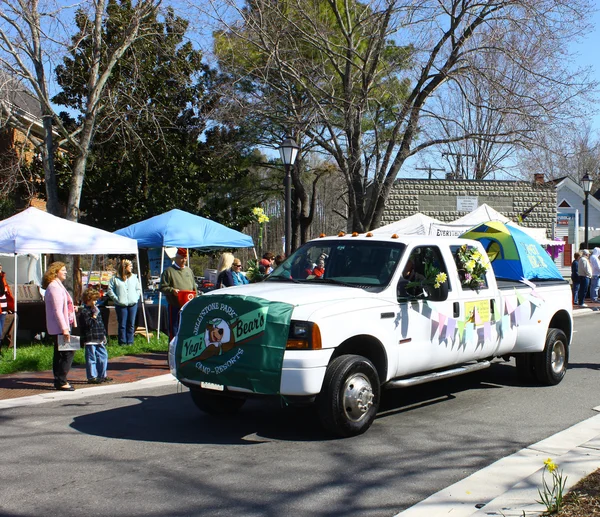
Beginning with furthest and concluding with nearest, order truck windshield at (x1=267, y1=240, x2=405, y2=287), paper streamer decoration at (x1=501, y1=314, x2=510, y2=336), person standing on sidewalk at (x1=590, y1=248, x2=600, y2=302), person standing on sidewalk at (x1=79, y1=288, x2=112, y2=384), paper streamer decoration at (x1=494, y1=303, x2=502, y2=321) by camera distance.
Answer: person standing on sidewalk at (x1=590, y1=248, x2=600, y2=302)
person standing on sidewalk at (x1=79, y1=288, x2=112, y2=384)
paper streamer decoration at (x1=501, y1=314, x2=510, y2=336)
paper streamer decoration at (x1=494, y1=303, x2=502, y2=321)
truck windshield at (x1=267, y1=240, x2=405, y2=287)

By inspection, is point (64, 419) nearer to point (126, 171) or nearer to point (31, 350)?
point (31, 350)

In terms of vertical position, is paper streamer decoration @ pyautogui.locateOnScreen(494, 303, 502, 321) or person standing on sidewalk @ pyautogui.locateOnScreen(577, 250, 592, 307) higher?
person standing on sidewalk @ pyautogui.locateOnScreen(577, 250, 592, 307)

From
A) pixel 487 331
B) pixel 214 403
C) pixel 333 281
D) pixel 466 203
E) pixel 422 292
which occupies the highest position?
pixel 466 203

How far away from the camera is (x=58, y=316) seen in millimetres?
9062

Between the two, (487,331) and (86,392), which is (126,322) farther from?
(487,331)

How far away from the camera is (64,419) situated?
7.73 m

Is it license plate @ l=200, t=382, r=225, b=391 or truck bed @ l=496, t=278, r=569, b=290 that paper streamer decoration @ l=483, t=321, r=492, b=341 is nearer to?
truck bed @ l=496, t=278, r=569, b=290

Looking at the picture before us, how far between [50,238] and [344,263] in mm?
7025

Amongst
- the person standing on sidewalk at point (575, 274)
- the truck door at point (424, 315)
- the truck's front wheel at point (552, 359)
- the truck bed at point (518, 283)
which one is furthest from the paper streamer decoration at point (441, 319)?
the person standing on sidewalk at point (575, 274)

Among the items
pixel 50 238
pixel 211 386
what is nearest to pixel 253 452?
pixel 211 386

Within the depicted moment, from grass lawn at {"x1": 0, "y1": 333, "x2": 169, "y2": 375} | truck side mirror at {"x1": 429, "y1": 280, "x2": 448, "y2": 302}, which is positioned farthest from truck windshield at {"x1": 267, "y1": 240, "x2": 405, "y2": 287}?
grass lawn at {"x1": 0, "y1": 333, "x2": 169, "y2": 375}

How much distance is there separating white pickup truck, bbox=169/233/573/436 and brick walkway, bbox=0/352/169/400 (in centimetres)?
→ 296

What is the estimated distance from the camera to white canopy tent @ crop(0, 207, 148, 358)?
40.1 feet

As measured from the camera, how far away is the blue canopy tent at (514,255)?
9.87 metres
